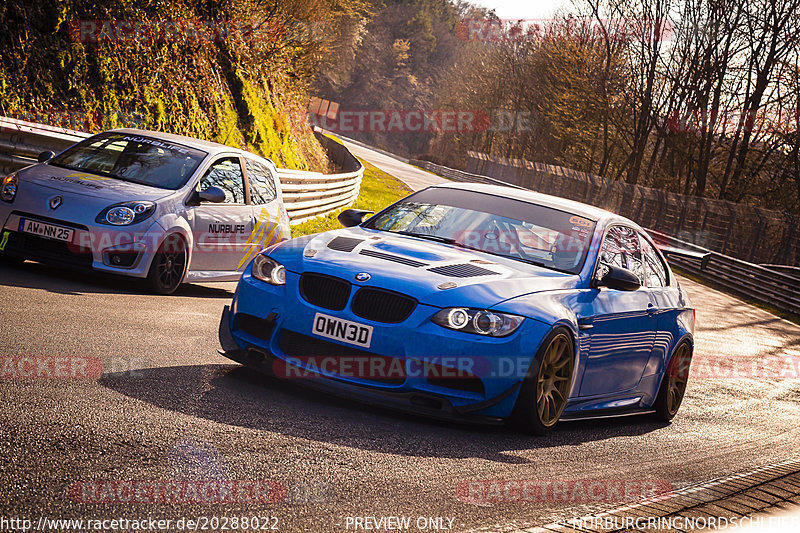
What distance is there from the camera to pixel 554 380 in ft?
20.1

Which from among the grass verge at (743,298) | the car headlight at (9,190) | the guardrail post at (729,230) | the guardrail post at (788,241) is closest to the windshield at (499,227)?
the car headlight at (9,190)

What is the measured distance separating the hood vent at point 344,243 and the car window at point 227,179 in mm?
4391

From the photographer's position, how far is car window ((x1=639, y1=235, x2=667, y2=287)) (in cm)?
786

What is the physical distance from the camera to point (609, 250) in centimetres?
722

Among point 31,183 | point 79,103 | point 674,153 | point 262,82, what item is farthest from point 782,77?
point 31,183

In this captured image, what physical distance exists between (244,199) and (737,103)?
122 feet

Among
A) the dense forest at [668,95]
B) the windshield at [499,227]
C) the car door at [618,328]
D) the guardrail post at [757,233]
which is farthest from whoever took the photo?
the dense forest at [668,95]

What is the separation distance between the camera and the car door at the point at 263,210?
11.4m

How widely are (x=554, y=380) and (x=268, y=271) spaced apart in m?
1.96

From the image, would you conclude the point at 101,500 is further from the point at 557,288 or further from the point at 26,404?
the point at 557,288

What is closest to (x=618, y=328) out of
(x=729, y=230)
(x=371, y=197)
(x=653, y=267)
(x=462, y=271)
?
(x=653, y=267)

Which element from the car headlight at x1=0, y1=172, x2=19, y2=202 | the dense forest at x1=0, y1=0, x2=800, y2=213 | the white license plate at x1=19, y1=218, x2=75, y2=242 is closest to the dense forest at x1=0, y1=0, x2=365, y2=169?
the dense forest at x1=0, y1=0, x2=800, y2=213

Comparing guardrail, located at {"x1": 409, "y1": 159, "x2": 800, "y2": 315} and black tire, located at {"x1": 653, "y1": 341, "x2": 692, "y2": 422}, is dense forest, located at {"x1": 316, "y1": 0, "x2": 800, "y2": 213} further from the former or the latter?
black tire, located at {"x1": 653, "y1": 341, "x2": 692, "y2": 422}

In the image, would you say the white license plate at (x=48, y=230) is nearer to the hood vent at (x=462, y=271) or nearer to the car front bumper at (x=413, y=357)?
the car front bumper at (x=413, y=357)
